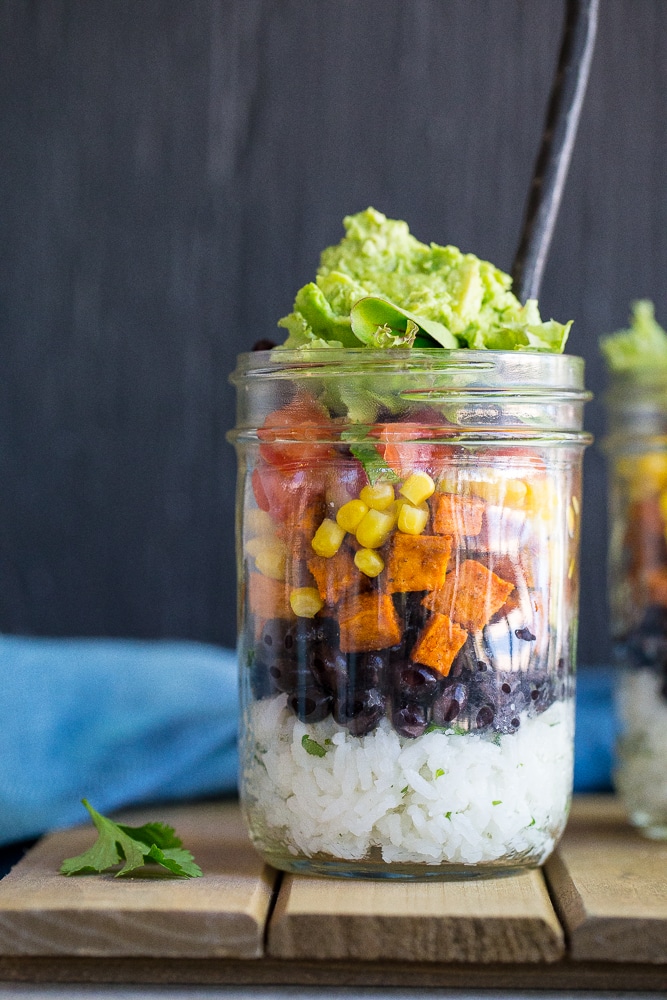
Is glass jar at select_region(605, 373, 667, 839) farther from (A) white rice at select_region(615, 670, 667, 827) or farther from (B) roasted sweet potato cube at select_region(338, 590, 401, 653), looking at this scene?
(B) roasted sweet potato cube at select_region(338, 590, 401, 653)

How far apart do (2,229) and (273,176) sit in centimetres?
28

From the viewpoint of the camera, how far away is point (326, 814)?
643 millimetres

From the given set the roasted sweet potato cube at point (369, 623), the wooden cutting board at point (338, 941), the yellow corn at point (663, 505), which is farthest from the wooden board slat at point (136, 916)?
the yellow corn at point (663, 505)

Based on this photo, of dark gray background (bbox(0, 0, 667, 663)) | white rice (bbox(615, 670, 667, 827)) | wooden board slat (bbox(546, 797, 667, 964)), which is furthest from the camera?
dark gray background (bbox(0, 0, 667, 663))

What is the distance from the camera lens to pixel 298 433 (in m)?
0.66

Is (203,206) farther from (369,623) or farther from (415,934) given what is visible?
(415,934)

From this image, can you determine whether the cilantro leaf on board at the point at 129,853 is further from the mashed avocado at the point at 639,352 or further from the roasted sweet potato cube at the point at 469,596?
the mashed avocado at the point at 639,352

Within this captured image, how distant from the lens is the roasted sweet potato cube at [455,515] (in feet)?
2.08

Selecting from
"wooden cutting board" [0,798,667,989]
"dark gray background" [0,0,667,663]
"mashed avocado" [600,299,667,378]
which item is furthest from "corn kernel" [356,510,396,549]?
"dark gray background" [0,0,667,663]

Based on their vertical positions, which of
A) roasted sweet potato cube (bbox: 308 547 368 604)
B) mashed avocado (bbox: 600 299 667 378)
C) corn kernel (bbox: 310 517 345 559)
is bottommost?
roasted sweet potato cube (bbox: 308 547 368 604)

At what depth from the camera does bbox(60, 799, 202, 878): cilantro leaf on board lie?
2.19 ft

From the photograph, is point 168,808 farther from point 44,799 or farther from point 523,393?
point 523,393

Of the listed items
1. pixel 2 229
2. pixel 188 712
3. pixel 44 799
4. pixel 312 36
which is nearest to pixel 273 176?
pixel 312 36

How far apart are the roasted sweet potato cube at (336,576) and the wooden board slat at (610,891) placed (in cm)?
21
